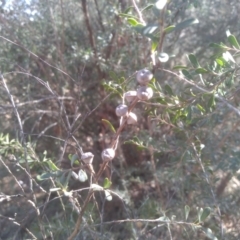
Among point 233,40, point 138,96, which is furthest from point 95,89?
point 138,96

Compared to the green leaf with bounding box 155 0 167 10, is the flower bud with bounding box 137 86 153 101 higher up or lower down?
lower down

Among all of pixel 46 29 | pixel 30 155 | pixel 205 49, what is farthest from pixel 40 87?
pixel 30 155

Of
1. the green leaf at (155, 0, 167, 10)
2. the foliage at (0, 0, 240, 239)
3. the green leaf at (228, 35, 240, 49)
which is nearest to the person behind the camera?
the green leaf at (155, 0, 167, 10)

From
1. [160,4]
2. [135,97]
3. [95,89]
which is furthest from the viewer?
[95,89]

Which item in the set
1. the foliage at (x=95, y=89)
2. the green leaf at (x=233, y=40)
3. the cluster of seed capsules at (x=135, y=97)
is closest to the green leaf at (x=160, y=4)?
the cluster of seed capsules at (x=135, y=97)

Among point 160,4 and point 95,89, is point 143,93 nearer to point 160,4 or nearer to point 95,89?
point 160,4

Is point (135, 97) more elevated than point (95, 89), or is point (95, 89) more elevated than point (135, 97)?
point (135, 97)

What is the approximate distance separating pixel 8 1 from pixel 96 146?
2.76ft

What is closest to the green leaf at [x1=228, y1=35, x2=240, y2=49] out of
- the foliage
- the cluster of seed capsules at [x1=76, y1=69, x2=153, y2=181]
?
the cluster of seed capsules at [x1=76, y1=69, x2=153, y2=181]

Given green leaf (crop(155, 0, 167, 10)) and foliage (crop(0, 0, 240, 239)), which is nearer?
green leaf (crop(155, 0, 167, 10))

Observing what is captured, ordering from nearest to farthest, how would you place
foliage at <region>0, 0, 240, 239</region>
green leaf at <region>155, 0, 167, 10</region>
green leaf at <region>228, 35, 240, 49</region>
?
1. green leaf at <region>155, 0, 167, 10</region>
2. green leaf at <region>228, 35, 240, 49</region>
3. foliage at <region>0, 0, 240, 239</region>

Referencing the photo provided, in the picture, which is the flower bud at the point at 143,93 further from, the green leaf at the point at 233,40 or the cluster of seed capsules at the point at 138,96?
the green leaf at the point at 233,40

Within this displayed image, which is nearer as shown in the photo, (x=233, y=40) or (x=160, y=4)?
(x=160, y=4)

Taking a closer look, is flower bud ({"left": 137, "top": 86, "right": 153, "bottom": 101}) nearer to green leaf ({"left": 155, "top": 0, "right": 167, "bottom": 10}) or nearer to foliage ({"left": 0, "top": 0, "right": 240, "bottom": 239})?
green leaf ({"left": 155, "top": 0, "right": 167, "bottom": 10})
